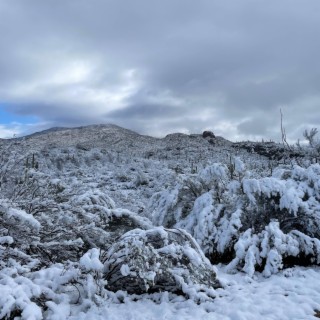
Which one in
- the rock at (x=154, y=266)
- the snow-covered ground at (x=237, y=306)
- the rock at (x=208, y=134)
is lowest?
the snow-covered ground at (x=237, y=306)

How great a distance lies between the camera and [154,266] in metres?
5.22

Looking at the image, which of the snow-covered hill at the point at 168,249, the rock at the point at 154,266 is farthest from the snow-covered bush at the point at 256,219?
the rock at the point at 154,266

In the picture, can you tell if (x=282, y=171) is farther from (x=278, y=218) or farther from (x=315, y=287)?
(x=315, y=287)

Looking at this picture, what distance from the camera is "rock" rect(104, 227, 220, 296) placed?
17.1ft

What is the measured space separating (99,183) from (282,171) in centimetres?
851

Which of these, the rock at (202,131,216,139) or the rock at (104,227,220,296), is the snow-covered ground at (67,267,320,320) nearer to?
the rock at (104,227,220,296)

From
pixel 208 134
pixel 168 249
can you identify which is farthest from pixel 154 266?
pixel 208 134

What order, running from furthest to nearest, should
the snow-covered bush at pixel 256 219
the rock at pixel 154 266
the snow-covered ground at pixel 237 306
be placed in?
the snow-covered bush at pixel 256 219 < the rock at pixel 154 266 < the snow-covered ground at pixel 237 306

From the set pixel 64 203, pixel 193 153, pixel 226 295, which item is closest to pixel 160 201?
pixel 64 203

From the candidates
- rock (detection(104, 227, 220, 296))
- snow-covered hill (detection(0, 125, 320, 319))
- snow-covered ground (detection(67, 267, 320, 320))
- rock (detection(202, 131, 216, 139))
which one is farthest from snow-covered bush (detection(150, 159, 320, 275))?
rock (detection(202, 131, 216, 139))

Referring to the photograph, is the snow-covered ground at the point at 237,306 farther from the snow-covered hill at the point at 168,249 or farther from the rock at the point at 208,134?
the rock at the point at 208,134

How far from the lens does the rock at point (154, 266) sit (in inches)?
205

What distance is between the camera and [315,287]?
5.64 metres

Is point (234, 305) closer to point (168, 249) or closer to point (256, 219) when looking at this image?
point (168, 249)
